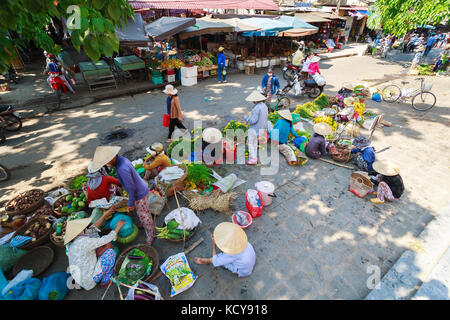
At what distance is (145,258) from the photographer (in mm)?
3580

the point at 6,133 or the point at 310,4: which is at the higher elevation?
the point at 310,4

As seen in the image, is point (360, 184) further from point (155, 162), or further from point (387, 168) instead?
point (155, 162)

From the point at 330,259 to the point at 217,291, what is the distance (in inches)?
82.0

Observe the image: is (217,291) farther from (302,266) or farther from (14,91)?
(14,91)

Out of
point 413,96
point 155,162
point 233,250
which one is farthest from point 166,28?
point 413,96

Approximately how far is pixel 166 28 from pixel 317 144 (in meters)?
9.34

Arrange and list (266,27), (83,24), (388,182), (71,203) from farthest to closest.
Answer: (266,27) < (388,182) < (71,203) < (83,24)

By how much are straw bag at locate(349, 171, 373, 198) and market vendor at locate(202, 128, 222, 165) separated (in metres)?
3.46

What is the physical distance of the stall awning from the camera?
14.8 meters

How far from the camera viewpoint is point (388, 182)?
4781 mm

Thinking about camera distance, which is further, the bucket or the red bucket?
the red bucket

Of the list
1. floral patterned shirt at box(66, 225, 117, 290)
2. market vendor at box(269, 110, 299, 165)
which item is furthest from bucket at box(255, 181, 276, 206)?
floral patterned shirt at box(66, 225, 117, 290)

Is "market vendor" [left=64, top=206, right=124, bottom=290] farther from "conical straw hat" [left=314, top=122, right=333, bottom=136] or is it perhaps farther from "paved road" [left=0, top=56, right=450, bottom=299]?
"conical straw hat" [left=314, top=122, right=333, bottom=136]
